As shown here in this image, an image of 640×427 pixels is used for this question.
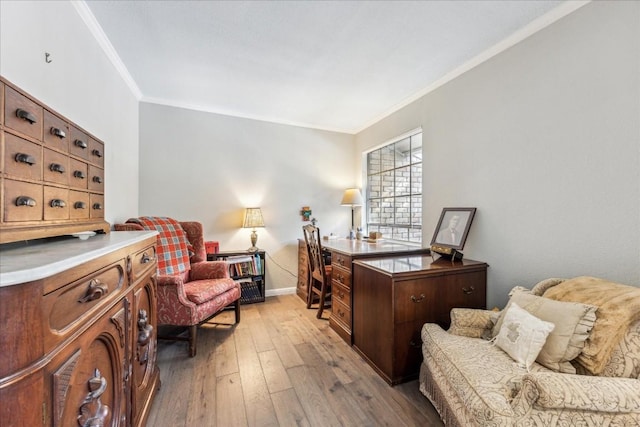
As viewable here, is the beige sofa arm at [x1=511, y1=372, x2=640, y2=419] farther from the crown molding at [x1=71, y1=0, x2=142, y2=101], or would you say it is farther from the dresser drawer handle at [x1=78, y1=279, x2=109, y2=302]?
the crown molding at [x1=71, y1=0, x2=142, y2=101]

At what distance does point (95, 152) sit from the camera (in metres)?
1.67

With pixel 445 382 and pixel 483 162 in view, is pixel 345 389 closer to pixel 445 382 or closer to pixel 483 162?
pixel 445 382

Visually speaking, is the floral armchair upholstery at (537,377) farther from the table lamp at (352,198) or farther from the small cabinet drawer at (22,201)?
the table lamp at (352,198)

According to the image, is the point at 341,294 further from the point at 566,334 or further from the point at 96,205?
the point at 96,205

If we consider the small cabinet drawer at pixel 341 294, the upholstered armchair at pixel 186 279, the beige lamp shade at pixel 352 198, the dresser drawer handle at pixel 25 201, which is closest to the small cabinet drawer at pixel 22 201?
the dresser drawer handle at pixel 25 201

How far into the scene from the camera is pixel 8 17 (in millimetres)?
1162

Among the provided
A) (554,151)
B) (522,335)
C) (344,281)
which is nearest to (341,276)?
(344,281)

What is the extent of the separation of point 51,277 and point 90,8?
80.8 inches

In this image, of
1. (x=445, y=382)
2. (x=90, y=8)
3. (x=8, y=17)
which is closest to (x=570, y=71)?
(x=445, y=382)

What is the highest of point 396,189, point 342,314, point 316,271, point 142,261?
point 396,189

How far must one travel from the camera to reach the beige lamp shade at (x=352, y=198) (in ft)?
12.4

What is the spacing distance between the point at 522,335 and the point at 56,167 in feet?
7.82

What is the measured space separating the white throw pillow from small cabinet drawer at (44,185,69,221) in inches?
88.5

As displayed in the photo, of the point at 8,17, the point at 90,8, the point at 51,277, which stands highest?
the point at 90,8
